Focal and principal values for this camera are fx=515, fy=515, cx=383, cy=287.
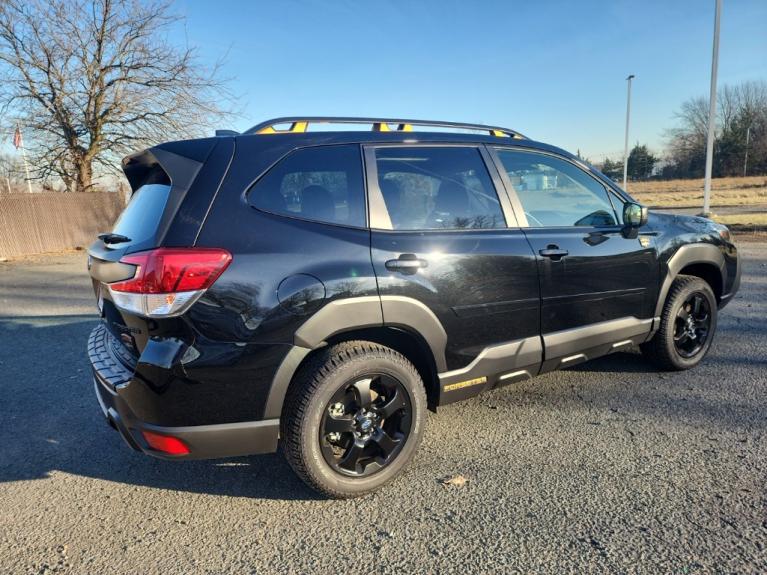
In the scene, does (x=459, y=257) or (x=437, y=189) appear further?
(x=437, y=189)

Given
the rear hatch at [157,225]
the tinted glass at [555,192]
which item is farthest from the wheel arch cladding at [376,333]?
the tinted glass at [555,192]

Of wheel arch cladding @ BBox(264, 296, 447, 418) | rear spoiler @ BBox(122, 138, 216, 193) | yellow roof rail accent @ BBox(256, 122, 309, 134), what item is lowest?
wheel arch cladding @ BBox(264, 296, 447, 418)

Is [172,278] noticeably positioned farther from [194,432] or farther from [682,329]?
[682,329]

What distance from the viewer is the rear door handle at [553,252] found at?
3163mm

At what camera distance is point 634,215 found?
11.6ft

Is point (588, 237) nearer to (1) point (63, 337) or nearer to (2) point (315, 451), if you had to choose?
(2) point (315, 451)

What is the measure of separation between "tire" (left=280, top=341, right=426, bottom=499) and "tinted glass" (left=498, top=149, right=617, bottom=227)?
1.38 m

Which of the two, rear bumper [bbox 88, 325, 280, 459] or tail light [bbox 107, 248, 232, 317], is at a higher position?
tail light [bbox 107, 248, 232, 317]

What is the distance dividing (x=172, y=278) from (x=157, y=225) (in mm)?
294

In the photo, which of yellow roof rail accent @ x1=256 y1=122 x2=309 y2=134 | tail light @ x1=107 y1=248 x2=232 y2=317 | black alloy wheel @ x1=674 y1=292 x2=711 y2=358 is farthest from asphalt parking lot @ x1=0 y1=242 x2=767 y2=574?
yellow roof rail accent @ x1=256 y1=122 x2=309 y2=134

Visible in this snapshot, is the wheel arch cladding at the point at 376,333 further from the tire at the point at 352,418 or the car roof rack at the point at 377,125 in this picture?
the car roof rack at the point at 377,125

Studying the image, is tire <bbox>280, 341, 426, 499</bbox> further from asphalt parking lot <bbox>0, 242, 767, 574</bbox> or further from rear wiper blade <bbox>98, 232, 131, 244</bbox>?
rear wiper blade <bbox>98, 232, 131, 244</bbox>

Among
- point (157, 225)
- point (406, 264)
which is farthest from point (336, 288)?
point (157, 225)

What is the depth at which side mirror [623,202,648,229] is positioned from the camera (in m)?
3.53
